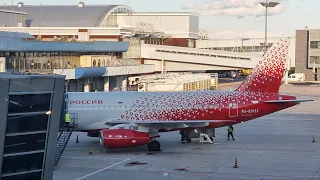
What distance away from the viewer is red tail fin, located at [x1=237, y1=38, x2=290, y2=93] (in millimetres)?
46562

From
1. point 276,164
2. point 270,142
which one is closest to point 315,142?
point 270,142

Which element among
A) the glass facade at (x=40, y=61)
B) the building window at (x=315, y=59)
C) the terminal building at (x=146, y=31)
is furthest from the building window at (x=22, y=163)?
the building window at (x=315, y=59)

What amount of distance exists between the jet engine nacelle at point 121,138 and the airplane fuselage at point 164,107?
89.5 inches

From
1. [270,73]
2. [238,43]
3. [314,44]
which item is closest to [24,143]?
[270,73]

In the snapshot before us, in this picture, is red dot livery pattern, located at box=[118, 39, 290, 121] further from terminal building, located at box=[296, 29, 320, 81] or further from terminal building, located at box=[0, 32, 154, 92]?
terminal building, located at box=[296, 29, 320, 81]

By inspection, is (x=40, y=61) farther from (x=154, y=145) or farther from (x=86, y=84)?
(x=154, y=145)

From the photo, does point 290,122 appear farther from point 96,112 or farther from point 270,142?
point 96,112

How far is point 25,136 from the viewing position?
21.4 metres

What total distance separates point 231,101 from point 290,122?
16687mm

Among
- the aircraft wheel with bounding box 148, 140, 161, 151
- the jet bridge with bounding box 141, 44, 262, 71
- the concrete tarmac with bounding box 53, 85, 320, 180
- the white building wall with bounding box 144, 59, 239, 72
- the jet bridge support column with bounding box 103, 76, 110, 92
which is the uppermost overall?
the jet bridge with bounding box 141, 44, 262, 71

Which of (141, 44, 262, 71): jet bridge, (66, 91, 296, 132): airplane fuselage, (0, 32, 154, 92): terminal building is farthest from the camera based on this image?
(141, 44, 262, 71): jet bridge

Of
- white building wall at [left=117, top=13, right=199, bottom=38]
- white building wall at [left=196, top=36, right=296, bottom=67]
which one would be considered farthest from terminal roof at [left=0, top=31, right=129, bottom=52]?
white building wall at [left=196, top=36, right=296, bottom=67]

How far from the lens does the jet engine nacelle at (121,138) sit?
4006 centimetres

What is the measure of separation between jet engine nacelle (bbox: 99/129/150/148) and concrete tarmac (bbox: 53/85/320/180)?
69 cm
